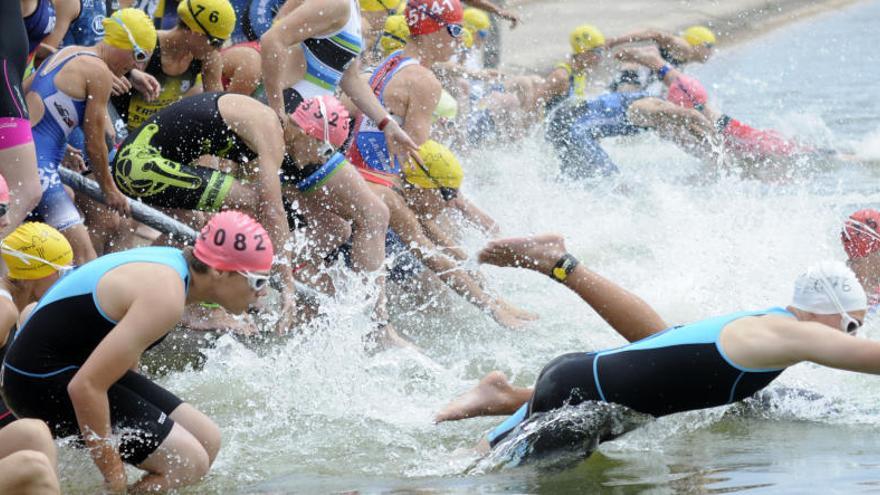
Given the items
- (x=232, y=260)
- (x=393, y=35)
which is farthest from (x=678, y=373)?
(x=393, y=35)

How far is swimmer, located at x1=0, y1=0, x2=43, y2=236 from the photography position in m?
6.45

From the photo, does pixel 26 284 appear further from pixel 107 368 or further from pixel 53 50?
pixel 53 50

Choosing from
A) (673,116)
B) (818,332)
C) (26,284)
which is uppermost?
(673,116)

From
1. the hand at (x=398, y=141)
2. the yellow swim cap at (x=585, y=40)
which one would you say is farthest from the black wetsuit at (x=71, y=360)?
the yellow swim cap at (x=585, y=40)

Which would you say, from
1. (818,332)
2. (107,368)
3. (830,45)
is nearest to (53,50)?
(107,368)

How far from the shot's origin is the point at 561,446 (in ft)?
18.4

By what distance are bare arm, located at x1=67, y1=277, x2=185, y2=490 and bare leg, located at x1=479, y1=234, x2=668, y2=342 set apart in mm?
2203

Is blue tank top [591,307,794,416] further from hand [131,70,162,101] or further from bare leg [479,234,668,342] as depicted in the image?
hand [131,70,162,101]

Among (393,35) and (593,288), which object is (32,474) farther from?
(393,35)

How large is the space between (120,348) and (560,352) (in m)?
→ 3.87

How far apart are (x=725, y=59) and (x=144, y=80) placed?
51.9 ft

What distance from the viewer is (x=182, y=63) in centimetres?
765

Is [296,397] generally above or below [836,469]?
above

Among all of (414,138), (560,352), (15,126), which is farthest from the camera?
(414,138)
